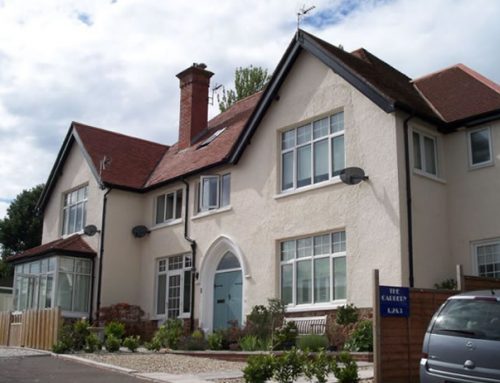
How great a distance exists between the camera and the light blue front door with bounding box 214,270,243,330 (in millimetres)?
21000

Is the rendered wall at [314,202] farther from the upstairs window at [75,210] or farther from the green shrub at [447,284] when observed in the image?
the upstairs window at [75,210]

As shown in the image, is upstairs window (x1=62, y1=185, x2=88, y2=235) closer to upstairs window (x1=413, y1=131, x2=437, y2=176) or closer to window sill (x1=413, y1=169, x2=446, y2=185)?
upstairs window (x1=413, y1=131, x2=437, y2=176)

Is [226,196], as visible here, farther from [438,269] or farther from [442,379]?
[442,379]

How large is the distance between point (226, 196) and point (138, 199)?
541cm

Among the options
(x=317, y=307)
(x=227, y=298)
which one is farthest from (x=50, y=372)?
(x=227, y=298)

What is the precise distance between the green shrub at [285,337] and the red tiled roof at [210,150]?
6362 mm

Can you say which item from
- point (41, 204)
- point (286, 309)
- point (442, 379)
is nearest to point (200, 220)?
point (286, 309)

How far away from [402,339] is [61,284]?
16.1 meters

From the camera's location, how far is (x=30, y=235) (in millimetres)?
48469

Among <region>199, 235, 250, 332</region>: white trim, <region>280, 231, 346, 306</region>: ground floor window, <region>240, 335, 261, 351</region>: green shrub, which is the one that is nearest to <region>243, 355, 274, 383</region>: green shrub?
<region>240, 335, 261, 351</region>: green shrub

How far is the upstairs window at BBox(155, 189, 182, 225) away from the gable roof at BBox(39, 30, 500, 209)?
610 millimetres

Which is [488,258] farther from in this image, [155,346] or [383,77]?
[155,346]

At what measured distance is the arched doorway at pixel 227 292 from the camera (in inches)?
827

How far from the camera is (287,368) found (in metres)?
11.2
